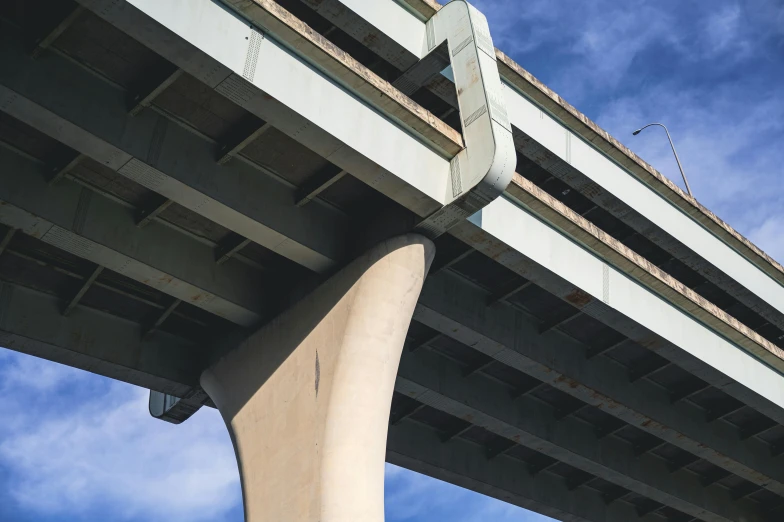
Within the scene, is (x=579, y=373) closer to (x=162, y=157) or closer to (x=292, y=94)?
(x=292, y=94)

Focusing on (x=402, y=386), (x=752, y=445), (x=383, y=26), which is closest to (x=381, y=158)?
(x=383, y=26)

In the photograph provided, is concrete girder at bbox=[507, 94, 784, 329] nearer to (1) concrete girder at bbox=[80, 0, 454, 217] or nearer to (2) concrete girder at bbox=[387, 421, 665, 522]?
(1) concrete girder at bbox=[80, 0, 454, 217]

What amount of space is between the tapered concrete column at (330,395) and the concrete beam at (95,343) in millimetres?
2101

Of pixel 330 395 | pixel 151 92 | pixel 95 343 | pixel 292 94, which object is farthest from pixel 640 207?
pixel 95 343

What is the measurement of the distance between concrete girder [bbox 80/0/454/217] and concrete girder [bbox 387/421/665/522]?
28.7 feet

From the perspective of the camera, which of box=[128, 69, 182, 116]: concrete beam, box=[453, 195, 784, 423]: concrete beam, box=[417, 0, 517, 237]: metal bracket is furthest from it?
box=[453, 195, 784, 423]: concrete beam

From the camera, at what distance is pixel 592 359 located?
19000 mm

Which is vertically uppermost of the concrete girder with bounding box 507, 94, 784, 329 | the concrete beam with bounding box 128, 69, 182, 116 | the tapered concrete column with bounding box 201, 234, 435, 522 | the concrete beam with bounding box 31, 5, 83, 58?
the concrete girder with bounding box 507, 94, 784, 329

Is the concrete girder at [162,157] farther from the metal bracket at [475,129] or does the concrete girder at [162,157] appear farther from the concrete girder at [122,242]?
the metal bracket at [475,129]

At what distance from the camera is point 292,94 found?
12242mm

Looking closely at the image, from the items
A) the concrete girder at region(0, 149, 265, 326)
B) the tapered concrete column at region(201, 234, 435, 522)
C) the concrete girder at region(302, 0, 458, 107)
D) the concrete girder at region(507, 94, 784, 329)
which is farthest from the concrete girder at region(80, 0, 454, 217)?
the concrete girder at region(507, 94, 784, 329)

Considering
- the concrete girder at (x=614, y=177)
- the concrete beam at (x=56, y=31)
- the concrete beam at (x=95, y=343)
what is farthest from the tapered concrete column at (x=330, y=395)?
the concrete beam at (x=56, y=31)

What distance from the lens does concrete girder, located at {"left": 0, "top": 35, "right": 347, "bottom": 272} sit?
1204 cm

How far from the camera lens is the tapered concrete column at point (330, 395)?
501 inches
